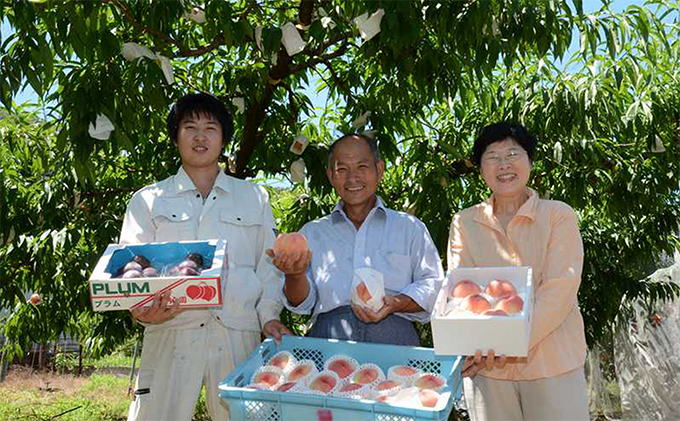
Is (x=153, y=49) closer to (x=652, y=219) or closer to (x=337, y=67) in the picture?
(x=337, y=67)

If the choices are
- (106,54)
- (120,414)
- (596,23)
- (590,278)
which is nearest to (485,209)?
(596,23)

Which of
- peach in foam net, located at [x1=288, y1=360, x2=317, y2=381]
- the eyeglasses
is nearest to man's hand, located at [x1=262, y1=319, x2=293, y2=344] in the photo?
peach in foam net, located at [x1=288, y1=360, x2=317, y2=381]

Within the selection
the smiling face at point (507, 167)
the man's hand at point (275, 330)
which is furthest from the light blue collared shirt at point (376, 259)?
the smiling face at point (507, 167)

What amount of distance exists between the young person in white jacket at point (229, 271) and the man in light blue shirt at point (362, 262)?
156mm

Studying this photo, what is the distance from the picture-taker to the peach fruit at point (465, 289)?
2057 mm

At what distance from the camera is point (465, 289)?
6.77ft

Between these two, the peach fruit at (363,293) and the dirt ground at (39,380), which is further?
the dirt ground at (39,380)

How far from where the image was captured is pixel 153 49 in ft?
9.29

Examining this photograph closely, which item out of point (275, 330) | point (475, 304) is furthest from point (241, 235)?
point (475, 304)

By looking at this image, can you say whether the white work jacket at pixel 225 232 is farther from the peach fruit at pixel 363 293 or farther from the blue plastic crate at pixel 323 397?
the peach fruit at pixel 363 293

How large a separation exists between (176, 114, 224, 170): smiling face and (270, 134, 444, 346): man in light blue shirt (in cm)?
45

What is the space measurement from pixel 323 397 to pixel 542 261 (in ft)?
3.25

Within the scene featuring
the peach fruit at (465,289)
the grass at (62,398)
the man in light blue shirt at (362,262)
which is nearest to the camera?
the peach fruit at (465,289)

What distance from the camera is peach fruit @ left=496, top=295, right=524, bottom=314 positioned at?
6.33 feet
